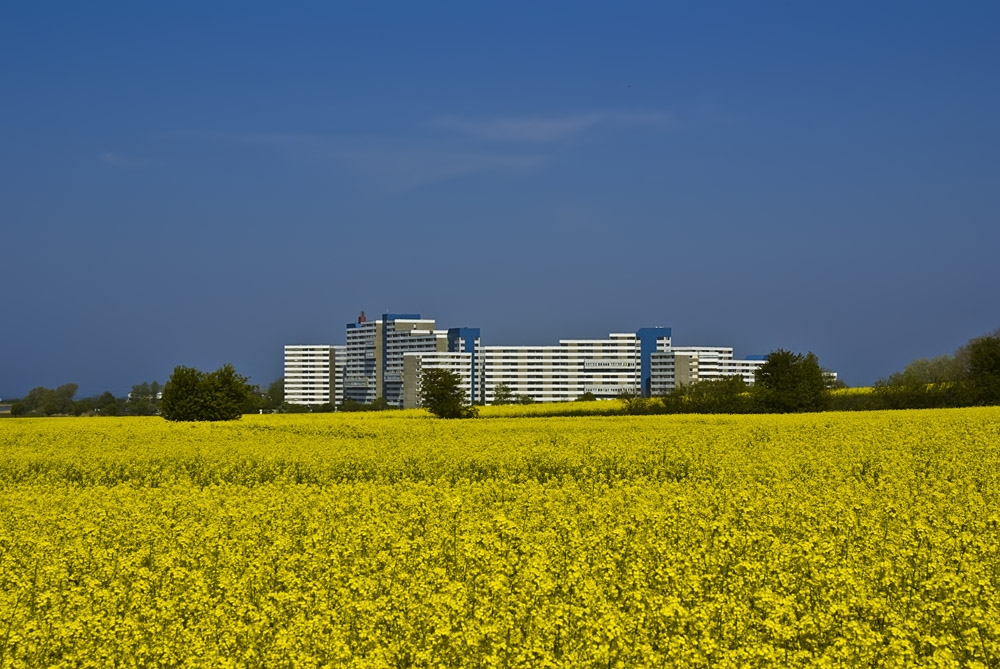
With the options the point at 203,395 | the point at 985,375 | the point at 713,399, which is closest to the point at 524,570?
the point at 203,395

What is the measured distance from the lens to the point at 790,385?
44.8 metres

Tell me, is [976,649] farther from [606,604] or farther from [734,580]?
[606,604]

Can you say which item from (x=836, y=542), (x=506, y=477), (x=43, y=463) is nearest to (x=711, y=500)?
(x=836, y=542)

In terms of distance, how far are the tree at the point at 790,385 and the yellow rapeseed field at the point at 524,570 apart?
2489cm

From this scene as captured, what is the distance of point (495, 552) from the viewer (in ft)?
34.8

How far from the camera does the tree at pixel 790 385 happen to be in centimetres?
4444

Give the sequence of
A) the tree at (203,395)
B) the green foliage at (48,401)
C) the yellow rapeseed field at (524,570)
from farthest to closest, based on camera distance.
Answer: the green foliage at (48,401), the tree at (203,395), the yellow rapeseed field at (524,570)

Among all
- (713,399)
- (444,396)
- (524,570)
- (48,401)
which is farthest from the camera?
(48,401)

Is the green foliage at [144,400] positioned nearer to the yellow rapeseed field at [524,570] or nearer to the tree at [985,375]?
the tree at [985,375]

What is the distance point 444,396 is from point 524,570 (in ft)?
114

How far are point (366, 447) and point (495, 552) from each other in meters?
13.3

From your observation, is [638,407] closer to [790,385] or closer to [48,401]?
[790,385]

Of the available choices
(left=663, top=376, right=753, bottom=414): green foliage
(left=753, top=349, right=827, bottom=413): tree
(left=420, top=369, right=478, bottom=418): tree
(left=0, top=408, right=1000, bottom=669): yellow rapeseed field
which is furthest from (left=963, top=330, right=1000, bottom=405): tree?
(left=0, top=408, right=1000, bottom=669): yellow rapeseed field

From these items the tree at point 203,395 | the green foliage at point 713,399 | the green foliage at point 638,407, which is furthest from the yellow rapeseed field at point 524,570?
the green foliage at point 713,399
